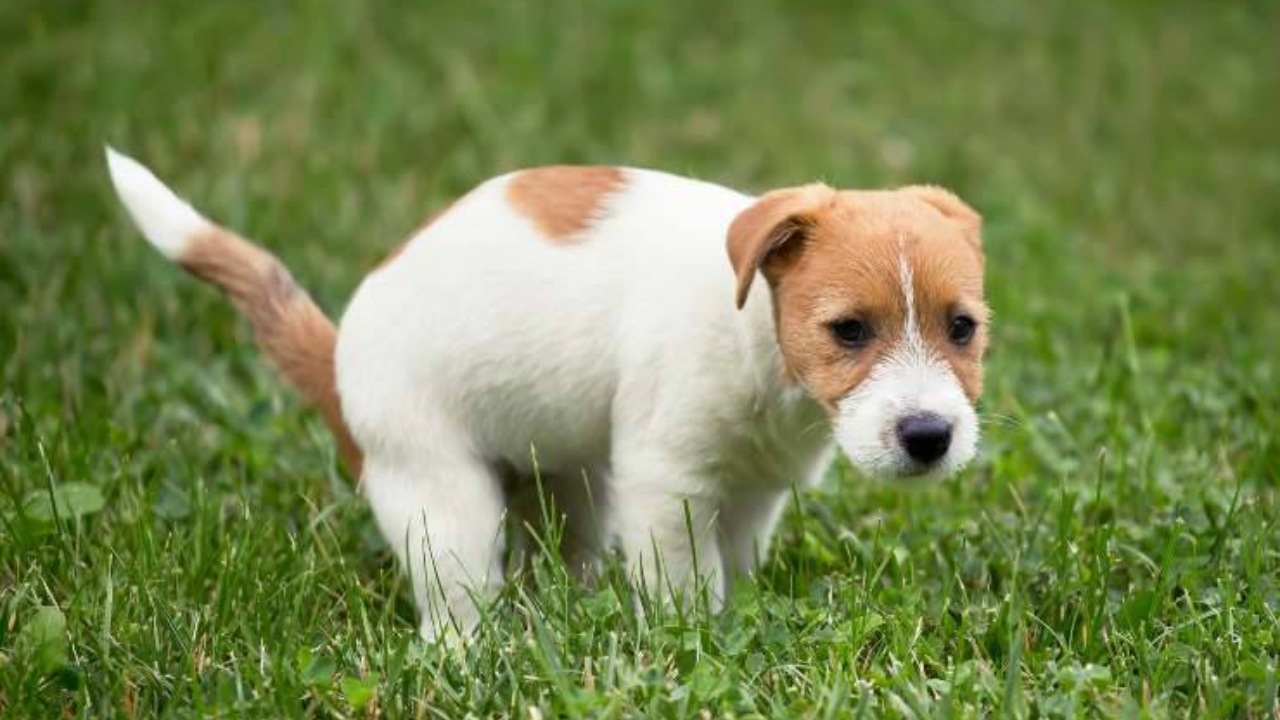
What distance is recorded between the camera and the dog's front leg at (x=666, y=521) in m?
3.86

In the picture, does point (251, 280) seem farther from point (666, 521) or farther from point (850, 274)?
point (850, 274)

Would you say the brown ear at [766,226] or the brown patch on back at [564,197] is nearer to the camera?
the brown ear at [766,226]

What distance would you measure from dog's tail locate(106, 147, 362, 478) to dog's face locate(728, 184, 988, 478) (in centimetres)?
129

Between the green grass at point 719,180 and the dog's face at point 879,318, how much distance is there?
420mm

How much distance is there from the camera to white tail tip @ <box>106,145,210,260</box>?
4297 mm

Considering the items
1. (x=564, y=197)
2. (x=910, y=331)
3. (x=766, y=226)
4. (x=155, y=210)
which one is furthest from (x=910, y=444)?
(x=155, y=210)

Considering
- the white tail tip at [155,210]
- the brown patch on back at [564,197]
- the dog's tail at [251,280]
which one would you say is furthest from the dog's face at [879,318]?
the white tail tip at [155,210]

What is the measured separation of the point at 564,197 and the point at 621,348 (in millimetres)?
420

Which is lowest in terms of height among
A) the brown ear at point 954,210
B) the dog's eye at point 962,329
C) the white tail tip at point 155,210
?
the dog's eye at point 962,329

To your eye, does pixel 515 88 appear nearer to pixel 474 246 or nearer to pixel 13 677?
pixel 474 246

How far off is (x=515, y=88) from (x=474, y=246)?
152 inches

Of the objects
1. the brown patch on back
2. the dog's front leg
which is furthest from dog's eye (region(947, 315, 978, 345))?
the brown patch on back

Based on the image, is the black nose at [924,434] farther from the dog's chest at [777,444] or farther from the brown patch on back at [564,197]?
the brown patch on back at [564,197]

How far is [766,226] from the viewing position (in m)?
3.52
